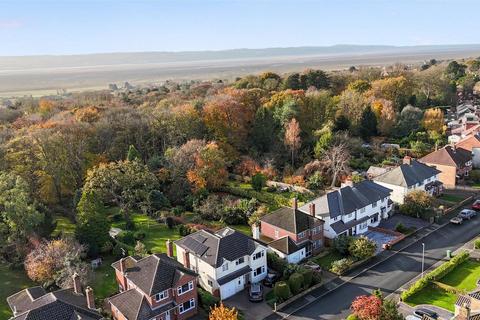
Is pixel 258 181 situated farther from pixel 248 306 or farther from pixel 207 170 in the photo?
pixel 248 306

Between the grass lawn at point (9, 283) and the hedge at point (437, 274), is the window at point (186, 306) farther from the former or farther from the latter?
the hedge at point (437, 274)

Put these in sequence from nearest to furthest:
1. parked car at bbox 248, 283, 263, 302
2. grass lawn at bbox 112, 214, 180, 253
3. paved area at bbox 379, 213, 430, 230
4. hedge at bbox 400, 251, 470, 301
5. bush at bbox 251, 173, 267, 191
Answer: hedge at bbox 400, 251, 470, 301 → parked car at bbox 248, 283, 263, 302 → grass lawn at bbox 112, 214, 180, 253 → paved area at bbox 379, 213, 430, 230 → bush at bbox 251, 173, 267, 191

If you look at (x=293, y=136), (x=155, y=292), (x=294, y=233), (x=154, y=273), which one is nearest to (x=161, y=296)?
(x=155, y=292)

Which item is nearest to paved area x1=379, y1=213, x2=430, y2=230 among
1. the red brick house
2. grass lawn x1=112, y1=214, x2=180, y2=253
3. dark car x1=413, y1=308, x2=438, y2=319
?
dark car x1=413, y1=308, x2=438, y2=319

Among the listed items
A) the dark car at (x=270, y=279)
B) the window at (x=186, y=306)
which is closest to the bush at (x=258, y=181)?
the dark car at (x=270, y=279)

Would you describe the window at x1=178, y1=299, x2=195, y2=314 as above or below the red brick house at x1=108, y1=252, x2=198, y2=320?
below

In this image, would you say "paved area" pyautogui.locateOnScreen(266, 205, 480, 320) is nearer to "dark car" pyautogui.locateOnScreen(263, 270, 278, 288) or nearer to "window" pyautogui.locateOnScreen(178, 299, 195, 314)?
"dark car" pyautogui.locateOnScreen(263, 270, 278, 288)

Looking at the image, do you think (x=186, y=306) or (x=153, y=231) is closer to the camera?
(x=186, y=306)
